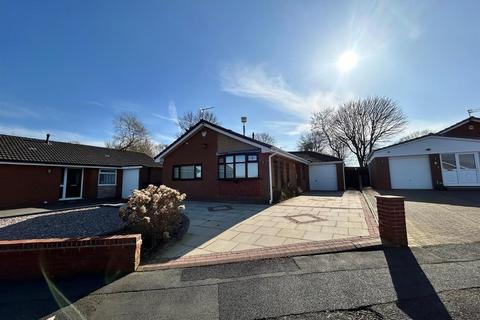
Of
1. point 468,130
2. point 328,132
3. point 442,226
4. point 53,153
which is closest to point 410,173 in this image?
point 468,130

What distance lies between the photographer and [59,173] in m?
14.5

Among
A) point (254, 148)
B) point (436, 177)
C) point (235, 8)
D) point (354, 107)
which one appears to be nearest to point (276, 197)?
point (254, 148)

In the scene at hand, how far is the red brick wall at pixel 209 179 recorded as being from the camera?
1145 centimetres

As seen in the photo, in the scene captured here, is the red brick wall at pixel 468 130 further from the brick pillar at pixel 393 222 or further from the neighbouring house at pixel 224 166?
the brick pillar at pixel 393 222

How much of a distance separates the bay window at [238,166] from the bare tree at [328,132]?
2377cm

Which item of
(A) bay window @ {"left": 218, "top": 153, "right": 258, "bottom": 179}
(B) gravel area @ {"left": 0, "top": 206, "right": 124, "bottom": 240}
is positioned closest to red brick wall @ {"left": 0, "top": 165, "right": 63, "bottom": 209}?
(B) gravel area @ {"left": 0, "top": 206, "right": 124, "bottom": 240}

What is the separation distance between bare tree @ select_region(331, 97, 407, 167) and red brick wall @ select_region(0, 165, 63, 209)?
31.5 meters

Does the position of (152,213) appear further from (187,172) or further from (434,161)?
(434,161)

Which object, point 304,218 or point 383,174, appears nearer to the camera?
point 304,218

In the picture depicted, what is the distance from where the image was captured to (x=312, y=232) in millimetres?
5578

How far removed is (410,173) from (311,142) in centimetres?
2074

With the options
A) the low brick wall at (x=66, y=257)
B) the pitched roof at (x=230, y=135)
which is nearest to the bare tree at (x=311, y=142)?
the pitched roof at (x=230, y=135)

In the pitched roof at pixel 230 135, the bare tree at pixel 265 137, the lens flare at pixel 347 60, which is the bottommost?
the pitched roof at pixel 230 135

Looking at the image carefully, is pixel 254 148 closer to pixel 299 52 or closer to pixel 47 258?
pixel 299 52
